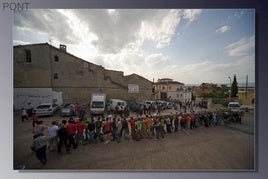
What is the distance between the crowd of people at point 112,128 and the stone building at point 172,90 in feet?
0.94

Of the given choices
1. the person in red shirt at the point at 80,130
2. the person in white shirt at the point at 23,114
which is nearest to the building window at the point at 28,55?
the person in white shirt at the point at 23,114

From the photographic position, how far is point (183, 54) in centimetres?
266

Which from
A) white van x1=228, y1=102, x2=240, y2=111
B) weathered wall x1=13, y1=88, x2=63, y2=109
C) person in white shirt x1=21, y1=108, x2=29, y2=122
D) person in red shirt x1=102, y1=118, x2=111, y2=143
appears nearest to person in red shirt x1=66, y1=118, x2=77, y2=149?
weathered wall x1=13, y1=88, x2=63, y2=109

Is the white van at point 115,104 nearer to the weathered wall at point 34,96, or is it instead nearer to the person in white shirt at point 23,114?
the weathered wall at point 34,96

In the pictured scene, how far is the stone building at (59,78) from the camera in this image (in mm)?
2590

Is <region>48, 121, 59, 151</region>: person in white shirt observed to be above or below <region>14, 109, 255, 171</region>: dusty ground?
above

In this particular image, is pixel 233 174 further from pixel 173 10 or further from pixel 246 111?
pixel 173 10

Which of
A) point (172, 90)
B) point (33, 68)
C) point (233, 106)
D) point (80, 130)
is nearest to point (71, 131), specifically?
point (80, 130)

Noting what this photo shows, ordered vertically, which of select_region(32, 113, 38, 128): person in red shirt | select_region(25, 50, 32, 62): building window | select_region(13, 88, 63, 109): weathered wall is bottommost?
select_region(32, 113, 38, 128): person in red shirt

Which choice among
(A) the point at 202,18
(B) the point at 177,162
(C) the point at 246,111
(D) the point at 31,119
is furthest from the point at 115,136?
(A) the point at 202,18

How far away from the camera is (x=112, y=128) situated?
8.77 ft

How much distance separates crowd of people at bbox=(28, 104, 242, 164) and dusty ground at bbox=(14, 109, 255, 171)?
0.09 meters

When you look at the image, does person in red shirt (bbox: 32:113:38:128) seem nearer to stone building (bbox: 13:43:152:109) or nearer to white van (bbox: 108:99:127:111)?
stone building (bbox: 13:43:152:109)

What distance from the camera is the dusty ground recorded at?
258 centimetres
